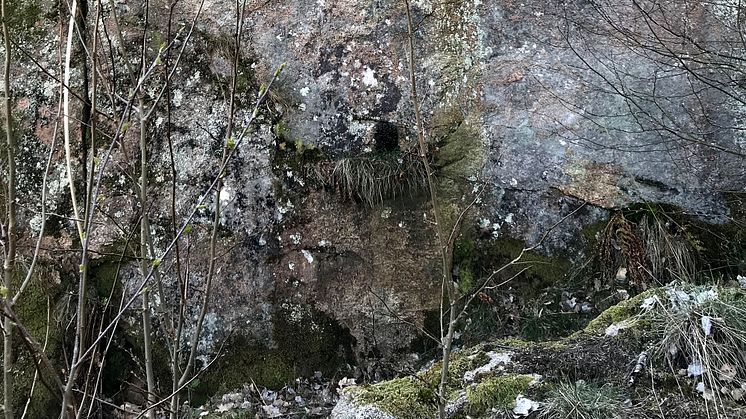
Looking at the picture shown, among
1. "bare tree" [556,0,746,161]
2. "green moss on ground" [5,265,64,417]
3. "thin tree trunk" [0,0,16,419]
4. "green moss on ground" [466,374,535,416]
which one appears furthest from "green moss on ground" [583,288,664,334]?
"green moss on ground" [5,265,64,417]

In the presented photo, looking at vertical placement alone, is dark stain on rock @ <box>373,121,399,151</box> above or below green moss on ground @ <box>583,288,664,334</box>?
above

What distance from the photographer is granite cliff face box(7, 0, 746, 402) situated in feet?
14.6

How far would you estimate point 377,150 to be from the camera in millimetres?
4754

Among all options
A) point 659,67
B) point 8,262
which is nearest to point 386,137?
point 659,67

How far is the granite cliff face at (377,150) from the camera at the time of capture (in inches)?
175

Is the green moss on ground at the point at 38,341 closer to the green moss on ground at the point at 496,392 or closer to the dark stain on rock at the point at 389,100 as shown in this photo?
the dark stain on rock at the point at 389,100

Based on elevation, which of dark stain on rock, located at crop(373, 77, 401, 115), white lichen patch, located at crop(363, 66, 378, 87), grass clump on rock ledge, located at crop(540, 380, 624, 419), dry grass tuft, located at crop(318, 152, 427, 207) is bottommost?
grass clump on rock ledge, located at crop(540, 380, 624, 419)

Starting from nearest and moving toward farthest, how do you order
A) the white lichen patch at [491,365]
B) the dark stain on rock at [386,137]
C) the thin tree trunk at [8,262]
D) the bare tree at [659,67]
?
the thin tree trunk at [8,262], the white lichen patch at [491,365], the bare tree at [659,67], the dark stain on rock at [386,137]

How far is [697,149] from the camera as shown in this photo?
14.3ft

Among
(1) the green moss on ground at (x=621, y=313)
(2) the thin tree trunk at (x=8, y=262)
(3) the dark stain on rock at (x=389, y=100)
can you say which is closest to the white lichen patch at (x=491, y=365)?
(1) the green moss on ground at (x=621, y=313)

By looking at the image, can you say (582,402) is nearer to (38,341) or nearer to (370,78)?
(370,78)

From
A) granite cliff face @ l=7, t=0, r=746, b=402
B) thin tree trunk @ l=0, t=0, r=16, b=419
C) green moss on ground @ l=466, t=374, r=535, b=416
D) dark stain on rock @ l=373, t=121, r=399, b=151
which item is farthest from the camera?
dark stain on rock @ l=373, t=121, r=399, b=151

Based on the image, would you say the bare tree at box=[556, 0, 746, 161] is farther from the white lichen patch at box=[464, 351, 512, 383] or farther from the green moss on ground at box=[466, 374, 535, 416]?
the green moss on ground at box=[466, 374, 535, 416]

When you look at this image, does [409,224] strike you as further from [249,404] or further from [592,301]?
[249,404]
